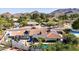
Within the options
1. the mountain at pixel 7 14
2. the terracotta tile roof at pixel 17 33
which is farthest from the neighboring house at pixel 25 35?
the mountain at pixel 7 14

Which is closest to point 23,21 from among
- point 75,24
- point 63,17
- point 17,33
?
point 17,33

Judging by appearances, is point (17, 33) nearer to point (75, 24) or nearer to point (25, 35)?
point (25, 35)

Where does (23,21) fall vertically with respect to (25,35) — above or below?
above

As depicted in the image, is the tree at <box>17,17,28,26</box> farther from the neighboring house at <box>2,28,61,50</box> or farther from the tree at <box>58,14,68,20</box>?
the tree at <box>58,14,68,20</box>

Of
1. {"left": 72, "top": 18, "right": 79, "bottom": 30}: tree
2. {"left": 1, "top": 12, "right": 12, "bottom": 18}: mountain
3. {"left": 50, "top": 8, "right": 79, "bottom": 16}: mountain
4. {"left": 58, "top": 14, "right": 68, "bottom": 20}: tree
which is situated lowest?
{"left": 72, "top": 18, "right": 79, "bottom": 30}: tree

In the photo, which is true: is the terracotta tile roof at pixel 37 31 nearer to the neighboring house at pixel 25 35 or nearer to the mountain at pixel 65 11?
the neighboring house at pixel 25 35

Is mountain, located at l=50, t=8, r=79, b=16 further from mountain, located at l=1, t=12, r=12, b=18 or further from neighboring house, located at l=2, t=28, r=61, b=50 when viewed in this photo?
mountain, located at l=1, t=12, r=12, b=18

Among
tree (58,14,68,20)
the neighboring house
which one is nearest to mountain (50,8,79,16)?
tree (58,14,68,20)

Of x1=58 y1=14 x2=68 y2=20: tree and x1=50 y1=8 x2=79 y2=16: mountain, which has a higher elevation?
x1=50 y1=8 x2=79 y2=16: mountain
